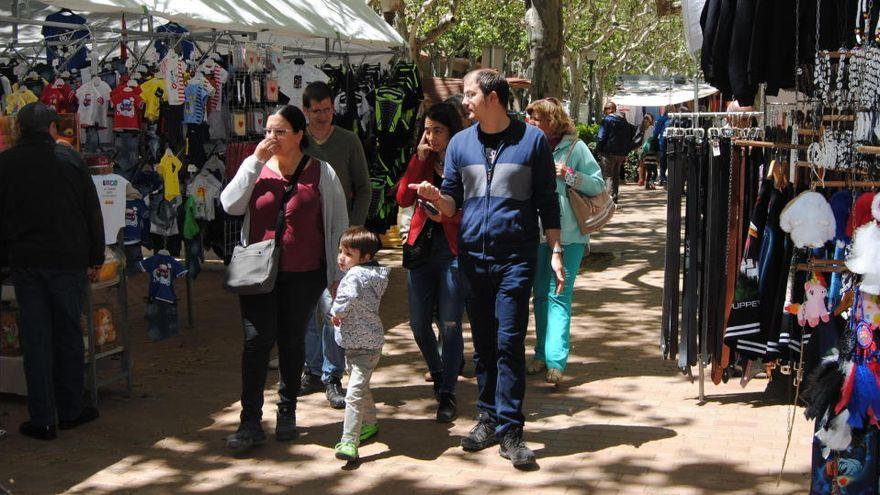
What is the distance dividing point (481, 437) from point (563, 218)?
6.20 feet

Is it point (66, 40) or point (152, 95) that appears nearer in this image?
point (152, 95)

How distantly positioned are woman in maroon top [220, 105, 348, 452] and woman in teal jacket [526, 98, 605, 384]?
1.75 metres

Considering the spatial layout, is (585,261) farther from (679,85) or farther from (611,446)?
(679,85)

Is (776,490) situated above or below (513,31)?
below

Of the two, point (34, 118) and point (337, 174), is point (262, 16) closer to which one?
point (337, 174)

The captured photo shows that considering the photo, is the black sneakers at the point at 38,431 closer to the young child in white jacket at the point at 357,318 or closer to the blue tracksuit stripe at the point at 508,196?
the young child in white jacket at the point at 357,318

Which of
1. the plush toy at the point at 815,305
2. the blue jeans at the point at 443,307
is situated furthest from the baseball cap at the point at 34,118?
the plush toy at the point at 815,305

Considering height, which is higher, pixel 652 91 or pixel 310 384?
pixel 652 91

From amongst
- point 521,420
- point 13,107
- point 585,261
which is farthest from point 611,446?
point 585,261

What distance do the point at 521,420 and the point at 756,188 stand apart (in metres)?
2.06

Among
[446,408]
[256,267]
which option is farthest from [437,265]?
[256,267]

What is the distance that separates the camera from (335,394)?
21.7 ft

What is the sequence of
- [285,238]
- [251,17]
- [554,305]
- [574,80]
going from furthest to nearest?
[574,80], [251,17], [554,305], [285,238]

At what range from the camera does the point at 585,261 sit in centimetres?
1360
